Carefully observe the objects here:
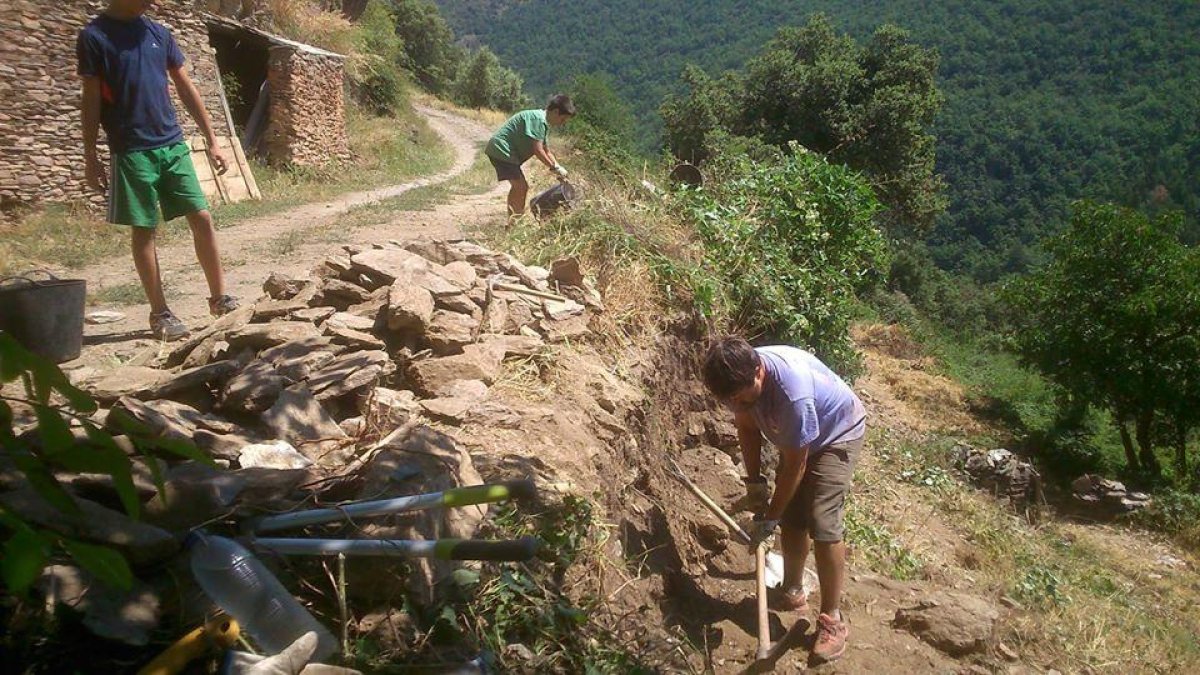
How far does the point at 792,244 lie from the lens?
7.50 meters

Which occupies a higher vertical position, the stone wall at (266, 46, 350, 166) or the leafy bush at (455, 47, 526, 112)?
the stone wall at (266, 46, 350, 166)

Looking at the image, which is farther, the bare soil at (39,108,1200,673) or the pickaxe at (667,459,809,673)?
the pickaxe at (667,459,809,673)

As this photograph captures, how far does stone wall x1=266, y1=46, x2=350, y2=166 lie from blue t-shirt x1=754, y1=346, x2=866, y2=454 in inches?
457

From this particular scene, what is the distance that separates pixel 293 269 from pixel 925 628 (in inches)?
192

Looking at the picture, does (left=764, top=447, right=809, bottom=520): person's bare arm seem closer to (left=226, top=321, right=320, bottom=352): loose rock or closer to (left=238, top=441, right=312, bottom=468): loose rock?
(left=238, top=441, right=312, bottom=468): loose rock

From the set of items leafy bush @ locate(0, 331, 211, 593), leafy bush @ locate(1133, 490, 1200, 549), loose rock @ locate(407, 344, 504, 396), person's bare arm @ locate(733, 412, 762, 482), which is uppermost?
leafy bush @ locate(0, 331, 211, 593)

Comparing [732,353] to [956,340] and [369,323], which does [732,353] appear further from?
[956,340]

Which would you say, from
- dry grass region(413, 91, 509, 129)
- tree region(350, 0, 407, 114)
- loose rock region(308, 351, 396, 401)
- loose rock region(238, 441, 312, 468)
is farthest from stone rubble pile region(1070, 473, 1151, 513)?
dry grass region(413, 91, 509, 129)

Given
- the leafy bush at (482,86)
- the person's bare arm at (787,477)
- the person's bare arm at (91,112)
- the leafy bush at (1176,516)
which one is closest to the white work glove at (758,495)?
the person's bare arm at (787,477)

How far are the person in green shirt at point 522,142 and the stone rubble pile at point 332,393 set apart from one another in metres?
2.03

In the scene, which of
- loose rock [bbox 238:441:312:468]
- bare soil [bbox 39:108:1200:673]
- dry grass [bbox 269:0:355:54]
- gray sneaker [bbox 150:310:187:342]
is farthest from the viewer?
dry grass [bbox 269:0:355:54]

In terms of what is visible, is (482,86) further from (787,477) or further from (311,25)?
(787,477)

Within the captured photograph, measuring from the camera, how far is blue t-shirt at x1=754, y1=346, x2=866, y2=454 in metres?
3.38

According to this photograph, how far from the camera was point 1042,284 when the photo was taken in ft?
47.1
